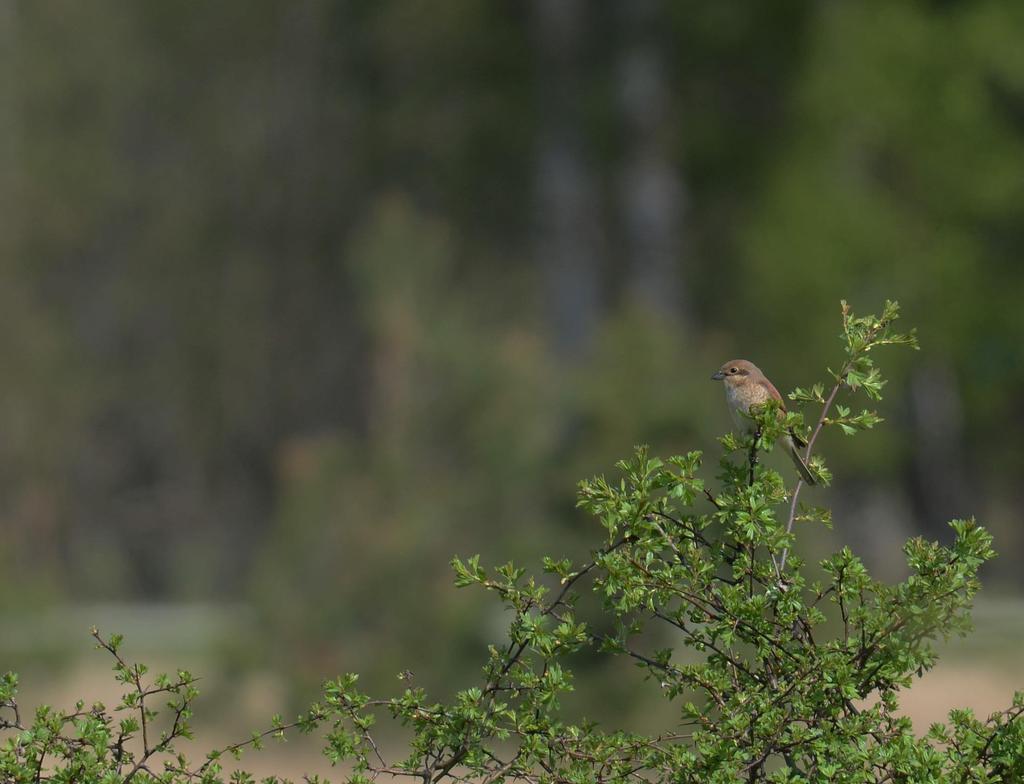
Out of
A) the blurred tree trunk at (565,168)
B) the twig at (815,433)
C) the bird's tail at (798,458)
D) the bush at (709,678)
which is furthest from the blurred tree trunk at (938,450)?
the bush at (709,678)

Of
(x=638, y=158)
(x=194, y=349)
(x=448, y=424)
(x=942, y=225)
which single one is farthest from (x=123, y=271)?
(x=448, y=424)

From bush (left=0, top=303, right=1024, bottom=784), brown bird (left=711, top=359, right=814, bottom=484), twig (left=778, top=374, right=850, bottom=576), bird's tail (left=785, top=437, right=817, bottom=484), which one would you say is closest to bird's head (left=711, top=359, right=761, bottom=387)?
brown bird (left=711, top=359, right=814, bottom=484)

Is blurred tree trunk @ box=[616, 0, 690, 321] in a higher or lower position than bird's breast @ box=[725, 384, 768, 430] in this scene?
higher

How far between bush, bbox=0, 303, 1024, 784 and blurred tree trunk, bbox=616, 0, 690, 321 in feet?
65.4

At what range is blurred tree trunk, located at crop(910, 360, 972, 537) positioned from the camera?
25.7 m

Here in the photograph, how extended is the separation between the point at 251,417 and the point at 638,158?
9.71 metres

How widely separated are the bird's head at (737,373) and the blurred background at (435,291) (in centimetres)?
516

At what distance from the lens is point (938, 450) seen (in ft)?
87.2

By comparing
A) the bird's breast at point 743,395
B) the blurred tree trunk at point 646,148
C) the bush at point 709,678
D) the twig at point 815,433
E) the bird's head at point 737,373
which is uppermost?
the blurred tree trunk at point 646,148

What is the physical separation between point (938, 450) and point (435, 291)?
1431 cm

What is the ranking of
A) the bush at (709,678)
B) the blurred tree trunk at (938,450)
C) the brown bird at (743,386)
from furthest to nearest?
the blurred tree trunk at (938,450) → the brown bird at (743,386) → the bush at (709,678)

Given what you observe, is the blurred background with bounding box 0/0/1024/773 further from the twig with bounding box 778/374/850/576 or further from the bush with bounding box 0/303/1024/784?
the bush with bounding box 0/303/1024/784

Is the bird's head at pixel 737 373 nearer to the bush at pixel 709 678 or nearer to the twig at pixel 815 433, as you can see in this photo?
the twig at pixel 815 433

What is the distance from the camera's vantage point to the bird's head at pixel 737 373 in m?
5.48
